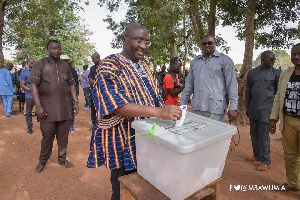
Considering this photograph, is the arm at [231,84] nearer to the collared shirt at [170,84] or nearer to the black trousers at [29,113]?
the collared shirt at [170,84]

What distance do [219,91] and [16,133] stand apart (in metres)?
5.13

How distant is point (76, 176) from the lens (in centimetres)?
366

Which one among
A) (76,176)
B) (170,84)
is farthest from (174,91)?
(76,176)

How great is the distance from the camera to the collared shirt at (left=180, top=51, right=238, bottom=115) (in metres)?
3.22

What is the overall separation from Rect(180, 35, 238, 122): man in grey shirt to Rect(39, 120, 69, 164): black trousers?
215 centimetres

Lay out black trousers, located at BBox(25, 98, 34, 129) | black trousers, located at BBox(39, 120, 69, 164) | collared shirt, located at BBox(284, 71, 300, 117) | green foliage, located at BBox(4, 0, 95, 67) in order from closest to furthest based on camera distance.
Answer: collared shirt, located at BBox(284, 71, 300, 117) → black trousers, located at BBox(39, 120, 69, 164) → black trousers, located at BBox(25, 98, 34, 129) → green foliage, located at BBox(4, 0, 95, 67)

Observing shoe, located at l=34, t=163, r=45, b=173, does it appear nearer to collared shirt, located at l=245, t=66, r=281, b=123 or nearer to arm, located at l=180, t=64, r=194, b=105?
arm, located at l=180, t=64, r=194, b=105

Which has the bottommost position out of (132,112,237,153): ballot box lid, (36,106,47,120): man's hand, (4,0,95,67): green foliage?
(36,106,47,120): man's hand

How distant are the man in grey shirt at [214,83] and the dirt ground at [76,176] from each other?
106cm

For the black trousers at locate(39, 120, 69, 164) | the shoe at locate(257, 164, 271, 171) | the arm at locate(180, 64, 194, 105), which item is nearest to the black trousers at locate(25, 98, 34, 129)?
the black trousers at locate(39, 120, 69, 164)

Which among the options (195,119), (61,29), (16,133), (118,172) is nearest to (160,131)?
(195,119)

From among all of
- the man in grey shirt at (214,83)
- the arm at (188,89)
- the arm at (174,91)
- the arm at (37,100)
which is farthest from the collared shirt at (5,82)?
the man in grey shirt at (214,83)

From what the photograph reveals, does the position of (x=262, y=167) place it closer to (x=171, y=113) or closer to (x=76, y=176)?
(x=76, y=176)

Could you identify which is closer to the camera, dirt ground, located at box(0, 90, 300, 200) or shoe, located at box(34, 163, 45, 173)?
dirt ground, located at box(0, 90, 300, 200)
